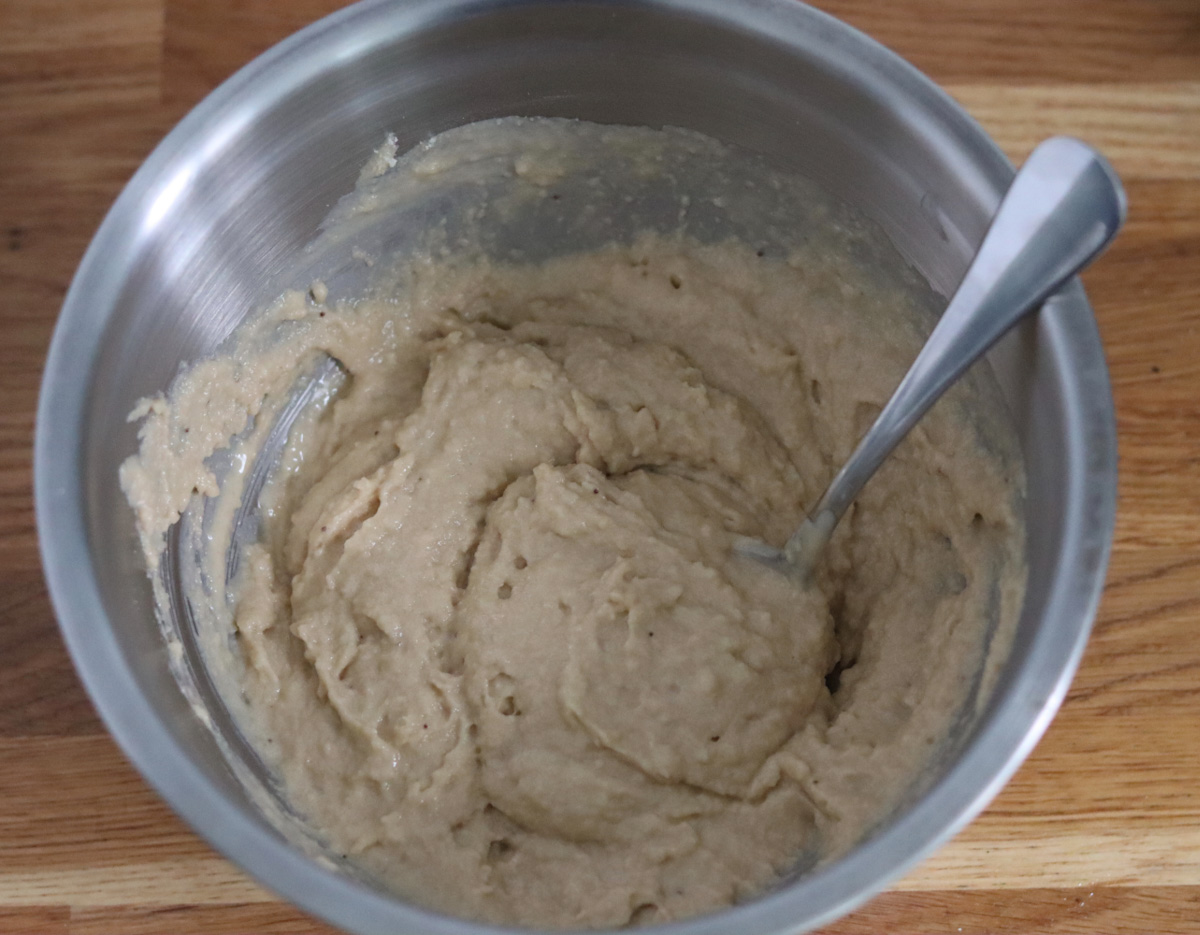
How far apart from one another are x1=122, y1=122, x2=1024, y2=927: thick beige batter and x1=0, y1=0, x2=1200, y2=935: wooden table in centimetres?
36

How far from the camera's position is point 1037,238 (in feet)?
4.72

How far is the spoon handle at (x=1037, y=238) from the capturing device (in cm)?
144

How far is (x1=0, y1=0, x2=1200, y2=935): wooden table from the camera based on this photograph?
1.87 meters

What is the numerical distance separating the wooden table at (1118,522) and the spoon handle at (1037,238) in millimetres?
783

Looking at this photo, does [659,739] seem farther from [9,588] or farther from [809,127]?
[9,588]

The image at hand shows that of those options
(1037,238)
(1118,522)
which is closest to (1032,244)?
(1037,238)

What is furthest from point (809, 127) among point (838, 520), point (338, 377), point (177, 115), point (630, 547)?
point (177, 115)

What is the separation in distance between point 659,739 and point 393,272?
0.96 m

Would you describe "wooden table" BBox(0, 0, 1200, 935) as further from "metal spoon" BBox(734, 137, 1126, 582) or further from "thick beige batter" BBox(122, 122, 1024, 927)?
"metal spoon" BBox(734, 137, 1126, 582)

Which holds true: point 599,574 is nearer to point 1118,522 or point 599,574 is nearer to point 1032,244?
point 1032,244

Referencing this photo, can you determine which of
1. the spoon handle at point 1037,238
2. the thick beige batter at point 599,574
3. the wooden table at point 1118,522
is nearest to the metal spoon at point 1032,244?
the spoon handle at point 1037,238

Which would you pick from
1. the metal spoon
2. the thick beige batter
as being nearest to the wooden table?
the thick beige batter

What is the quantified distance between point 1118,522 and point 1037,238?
0.85m

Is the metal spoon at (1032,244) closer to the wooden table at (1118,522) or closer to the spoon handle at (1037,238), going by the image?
the spoon handle at (1037,238)
